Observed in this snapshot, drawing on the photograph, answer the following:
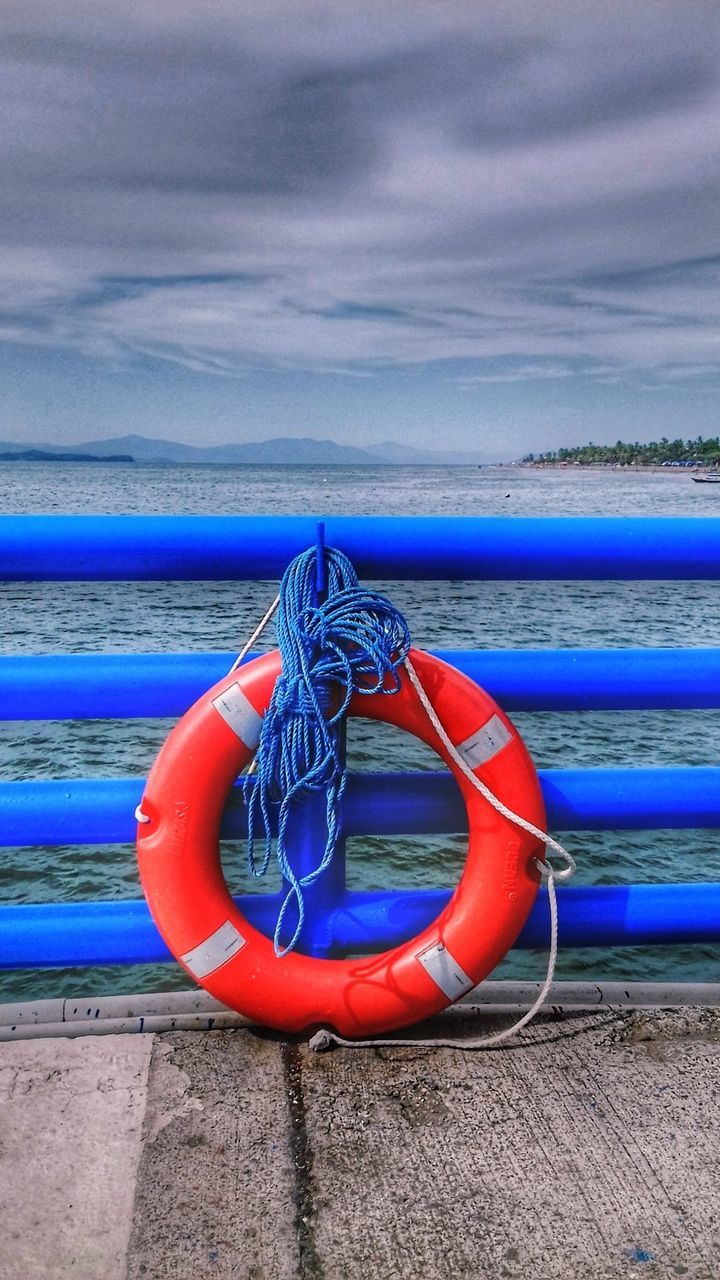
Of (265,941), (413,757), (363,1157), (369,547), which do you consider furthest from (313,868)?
(413,757)

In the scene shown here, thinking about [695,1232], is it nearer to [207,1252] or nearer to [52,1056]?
[207,1252]

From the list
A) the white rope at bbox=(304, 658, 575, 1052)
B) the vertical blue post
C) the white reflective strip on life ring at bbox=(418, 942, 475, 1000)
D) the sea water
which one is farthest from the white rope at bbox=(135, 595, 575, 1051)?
the sea water

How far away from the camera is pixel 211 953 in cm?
194

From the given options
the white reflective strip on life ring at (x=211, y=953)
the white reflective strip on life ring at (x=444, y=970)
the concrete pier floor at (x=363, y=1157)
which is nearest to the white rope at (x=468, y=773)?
the white reflective strip on life ring at (x=444, y=970)

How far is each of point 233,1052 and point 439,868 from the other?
4384mm

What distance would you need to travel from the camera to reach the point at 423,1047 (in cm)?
195

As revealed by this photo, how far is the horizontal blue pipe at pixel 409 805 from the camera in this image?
82.5 inches

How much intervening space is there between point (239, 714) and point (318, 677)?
0.18 metres

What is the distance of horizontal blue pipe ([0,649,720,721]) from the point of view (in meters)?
2.03

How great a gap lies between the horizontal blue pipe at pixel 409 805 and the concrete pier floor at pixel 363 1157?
1.39ft

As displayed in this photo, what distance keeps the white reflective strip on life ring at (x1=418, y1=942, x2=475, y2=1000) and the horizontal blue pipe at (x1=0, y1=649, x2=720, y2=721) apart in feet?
1.81

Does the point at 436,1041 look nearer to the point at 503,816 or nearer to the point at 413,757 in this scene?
the point at 503,816

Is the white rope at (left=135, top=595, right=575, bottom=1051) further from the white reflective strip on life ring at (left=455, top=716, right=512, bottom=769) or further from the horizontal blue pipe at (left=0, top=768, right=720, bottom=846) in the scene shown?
the horizontal blue pipe at (left=0, top=768, right=720, bottom=846)

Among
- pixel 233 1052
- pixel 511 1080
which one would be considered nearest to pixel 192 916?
pixel 233 1052
